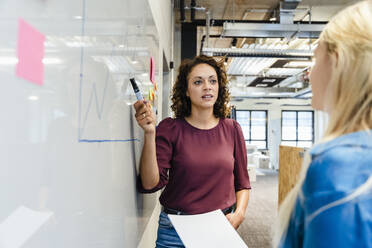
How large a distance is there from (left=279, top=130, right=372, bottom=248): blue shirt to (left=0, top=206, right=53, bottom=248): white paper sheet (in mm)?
328

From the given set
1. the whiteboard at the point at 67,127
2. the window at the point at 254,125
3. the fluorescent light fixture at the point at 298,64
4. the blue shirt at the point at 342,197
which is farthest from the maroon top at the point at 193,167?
the window at the point at 254,125

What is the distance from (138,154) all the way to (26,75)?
0.71 meters

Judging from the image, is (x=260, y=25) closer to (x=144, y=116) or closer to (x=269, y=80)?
(x=144, y=116)

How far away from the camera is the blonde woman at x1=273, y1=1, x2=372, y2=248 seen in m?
0.34

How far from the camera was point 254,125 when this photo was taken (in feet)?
36.9

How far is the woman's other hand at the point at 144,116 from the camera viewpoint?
36.6 inches

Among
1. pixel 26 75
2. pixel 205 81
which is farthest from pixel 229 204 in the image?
pixel 26 75

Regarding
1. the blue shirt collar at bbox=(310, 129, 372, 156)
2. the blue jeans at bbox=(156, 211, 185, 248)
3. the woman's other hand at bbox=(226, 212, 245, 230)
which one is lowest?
the blue jeans at bbox=(156, 211, 185, 248)

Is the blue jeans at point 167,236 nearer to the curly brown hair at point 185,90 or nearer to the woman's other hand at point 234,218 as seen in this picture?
the woman's other hand at point 234,218

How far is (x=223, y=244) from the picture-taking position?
2.69 feet

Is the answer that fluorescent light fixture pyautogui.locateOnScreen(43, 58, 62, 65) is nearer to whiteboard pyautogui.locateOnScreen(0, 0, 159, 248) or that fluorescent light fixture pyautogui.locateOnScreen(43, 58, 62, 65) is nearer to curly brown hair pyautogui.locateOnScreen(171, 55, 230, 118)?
whiteboard pyautogui.locateOnScreen(0, 0, 159, 248)

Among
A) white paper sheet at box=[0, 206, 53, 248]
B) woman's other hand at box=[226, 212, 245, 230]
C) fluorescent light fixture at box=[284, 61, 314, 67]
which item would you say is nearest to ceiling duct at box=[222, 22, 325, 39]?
fluorescent light fixture at box=[284, 61, 314, 67]

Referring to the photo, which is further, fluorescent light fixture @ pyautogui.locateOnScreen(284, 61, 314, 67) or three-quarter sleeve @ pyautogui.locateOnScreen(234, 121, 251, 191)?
fluorescent light fixture @ pyautogui.locateOnScreen(284, 61, 314, 67)

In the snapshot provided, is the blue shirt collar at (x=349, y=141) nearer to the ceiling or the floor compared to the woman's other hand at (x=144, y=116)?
nearer to the floor
